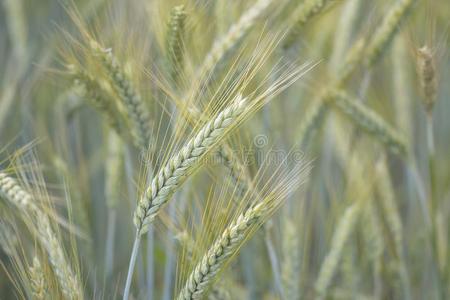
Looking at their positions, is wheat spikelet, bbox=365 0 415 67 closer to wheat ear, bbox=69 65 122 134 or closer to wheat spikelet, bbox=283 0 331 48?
wheat spikelet, bbox=283 0 331 48

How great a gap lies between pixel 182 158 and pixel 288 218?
62cm

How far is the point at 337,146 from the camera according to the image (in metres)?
1.96

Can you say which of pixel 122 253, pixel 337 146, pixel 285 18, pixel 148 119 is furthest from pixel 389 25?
pixel 122 253

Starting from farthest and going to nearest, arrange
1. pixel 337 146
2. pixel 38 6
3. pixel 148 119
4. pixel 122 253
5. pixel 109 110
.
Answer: pixel 38 6
pixel 122 253
pixel 337 146
pixel 109 110
pixel 148 119

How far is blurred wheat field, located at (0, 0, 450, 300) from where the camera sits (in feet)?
3.92

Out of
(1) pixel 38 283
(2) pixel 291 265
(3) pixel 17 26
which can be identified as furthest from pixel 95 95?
(3) pixel 17 26

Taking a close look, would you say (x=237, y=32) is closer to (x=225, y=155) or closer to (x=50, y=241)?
(x=225, y=155)

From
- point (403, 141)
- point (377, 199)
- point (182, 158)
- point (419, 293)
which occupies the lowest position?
point (419, 293)

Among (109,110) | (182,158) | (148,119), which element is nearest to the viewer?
(182,158)

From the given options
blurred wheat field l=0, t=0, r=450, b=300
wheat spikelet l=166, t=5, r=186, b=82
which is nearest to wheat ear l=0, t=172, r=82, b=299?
blurred wheat field l=0, t=0, r=450, b=300

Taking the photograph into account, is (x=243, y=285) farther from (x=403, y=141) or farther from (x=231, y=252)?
(x=231, y=252)

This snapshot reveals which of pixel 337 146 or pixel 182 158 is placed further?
pixel 337 146

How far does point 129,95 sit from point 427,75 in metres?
0.71

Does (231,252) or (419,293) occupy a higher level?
(231,252)
